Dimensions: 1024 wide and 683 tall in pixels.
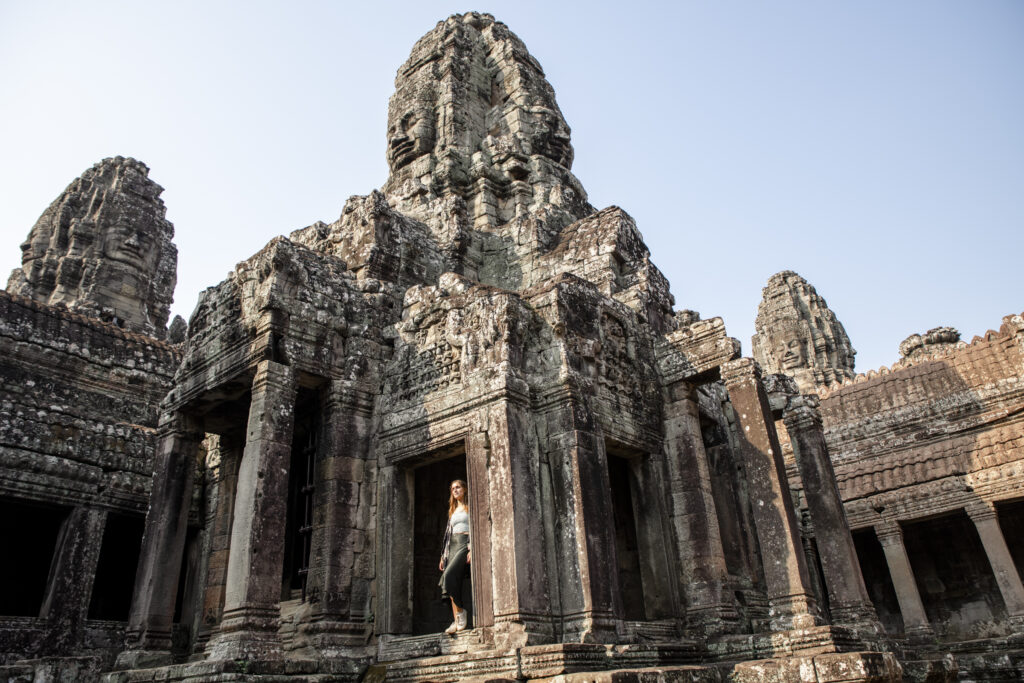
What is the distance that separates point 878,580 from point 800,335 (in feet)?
37.9

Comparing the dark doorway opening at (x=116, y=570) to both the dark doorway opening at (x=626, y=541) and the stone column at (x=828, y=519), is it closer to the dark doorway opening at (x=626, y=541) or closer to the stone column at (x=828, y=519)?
the dark doorway opening at (x=626, y=541)

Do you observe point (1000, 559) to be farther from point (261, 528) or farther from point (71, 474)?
point (71, 474)

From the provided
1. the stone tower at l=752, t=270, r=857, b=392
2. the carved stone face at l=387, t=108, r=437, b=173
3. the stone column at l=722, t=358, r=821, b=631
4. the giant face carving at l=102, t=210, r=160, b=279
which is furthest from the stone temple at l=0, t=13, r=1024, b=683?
the stone tower at l=752, t=270, r=857, b=392

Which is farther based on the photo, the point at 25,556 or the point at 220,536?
the point at 25,556

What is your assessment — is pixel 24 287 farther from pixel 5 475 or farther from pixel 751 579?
pixel 751 579

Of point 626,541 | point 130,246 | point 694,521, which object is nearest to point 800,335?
point 626,541

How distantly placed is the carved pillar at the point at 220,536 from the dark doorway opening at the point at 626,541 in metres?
5.73

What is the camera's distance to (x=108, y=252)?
22.5 meters

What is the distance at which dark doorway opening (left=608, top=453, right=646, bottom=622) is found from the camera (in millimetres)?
10391

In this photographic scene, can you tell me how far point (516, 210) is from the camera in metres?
14.7

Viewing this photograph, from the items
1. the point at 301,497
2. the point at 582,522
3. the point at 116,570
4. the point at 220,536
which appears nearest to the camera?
the point at 582,522

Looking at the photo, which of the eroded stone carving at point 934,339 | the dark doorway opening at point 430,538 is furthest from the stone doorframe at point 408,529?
the eroded stone carving at point 934,339

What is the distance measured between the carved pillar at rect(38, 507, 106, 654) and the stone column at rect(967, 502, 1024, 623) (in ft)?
54.0

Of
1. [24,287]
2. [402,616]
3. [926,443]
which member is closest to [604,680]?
[402,616]
